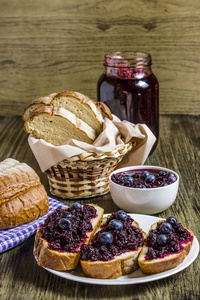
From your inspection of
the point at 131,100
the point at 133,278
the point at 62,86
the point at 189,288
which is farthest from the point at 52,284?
the point at 62,86

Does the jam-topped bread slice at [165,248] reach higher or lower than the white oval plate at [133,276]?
higher

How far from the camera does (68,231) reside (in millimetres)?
996

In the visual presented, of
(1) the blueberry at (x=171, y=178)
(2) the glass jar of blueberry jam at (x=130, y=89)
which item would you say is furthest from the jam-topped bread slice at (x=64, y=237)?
(2) the glass jar of blueberry jam at (x=130, y=89)

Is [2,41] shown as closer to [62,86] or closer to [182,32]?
[62,86]

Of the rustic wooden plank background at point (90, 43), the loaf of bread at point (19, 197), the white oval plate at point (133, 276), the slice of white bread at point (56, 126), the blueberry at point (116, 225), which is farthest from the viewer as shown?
the rustic wooden plank background at point (90, 43)

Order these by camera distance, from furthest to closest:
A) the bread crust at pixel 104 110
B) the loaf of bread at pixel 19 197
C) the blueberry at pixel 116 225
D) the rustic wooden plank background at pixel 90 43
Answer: the rustic wooden plank background at pixel 90 43 < the bread crust at pixel 104 110 < the loaf of bread at pixel 19 197 < the blueberry at pixel 116 225

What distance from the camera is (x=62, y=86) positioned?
2352 mm

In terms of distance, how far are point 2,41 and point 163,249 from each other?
66.5 inches

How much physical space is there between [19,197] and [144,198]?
0.34 metres

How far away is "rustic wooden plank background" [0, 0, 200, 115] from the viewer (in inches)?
86.7

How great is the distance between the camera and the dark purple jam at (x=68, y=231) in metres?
0.97

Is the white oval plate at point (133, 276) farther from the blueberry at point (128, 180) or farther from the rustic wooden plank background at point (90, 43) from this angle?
the rustic wooden plank background at point (90, 43)

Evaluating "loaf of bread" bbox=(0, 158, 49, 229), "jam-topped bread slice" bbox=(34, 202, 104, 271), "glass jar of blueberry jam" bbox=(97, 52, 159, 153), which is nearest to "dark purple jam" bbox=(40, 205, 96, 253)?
"jam-topped bread slice" bbox=(34, 202, 104, 271)

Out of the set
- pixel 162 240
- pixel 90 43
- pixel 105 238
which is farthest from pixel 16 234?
pixel 90 43
